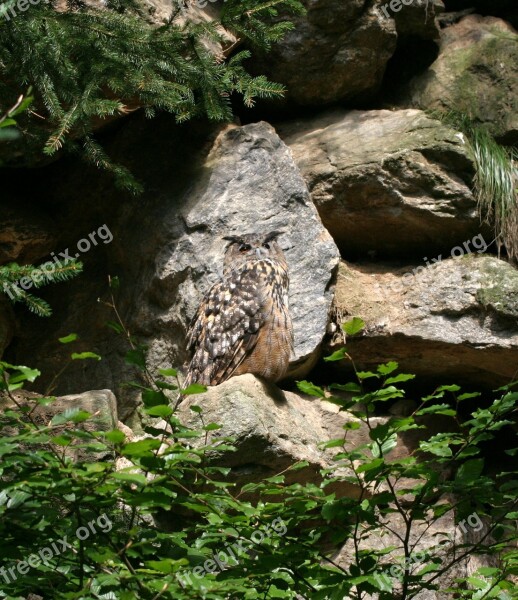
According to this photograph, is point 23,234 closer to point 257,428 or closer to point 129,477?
point 257,428

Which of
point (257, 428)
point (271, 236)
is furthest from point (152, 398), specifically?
point (271, 236)

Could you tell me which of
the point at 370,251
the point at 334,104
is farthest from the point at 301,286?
the point at 334,104

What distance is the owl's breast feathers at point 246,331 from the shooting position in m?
4.39

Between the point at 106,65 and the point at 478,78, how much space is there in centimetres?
306

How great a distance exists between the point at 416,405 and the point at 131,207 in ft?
7.74

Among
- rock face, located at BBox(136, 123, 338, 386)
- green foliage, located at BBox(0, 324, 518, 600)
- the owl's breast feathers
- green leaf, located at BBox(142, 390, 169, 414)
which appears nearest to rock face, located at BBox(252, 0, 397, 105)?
rock face, located at BBox(136, 123, 338, 386)

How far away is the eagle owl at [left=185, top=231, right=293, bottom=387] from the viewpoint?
4391mm

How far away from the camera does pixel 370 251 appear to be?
5.83 metres

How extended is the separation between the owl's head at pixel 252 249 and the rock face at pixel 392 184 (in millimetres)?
896

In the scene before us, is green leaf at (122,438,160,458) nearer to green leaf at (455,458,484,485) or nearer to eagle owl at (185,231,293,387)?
green leaf at (455,458,484,485)

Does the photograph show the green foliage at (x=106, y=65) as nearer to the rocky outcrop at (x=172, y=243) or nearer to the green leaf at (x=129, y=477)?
the rocky outcrop at (x=172, y=243)

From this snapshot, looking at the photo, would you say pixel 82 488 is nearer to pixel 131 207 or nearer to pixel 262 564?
pixel 262 564

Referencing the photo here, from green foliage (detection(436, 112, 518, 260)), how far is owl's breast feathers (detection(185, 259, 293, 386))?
166cm

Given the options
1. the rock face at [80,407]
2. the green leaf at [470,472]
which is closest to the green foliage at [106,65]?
the rock face at [80,407]
